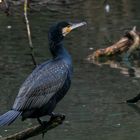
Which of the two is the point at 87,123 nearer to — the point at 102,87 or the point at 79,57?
the point at 102,87

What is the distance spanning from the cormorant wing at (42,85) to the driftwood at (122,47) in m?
6.82

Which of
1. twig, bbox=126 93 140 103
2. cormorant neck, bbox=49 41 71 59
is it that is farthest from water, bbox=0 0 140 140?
cormorant neck, bbox=49 41 71 59

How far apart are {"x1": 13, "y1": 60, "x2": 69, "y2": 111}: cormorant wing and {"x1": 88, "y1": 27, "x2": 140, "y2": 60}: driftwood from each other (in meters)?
6.82

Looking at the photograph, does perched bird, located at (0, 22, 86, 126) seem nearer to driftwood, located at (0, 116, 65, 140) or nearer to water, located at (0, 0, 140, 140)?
driftwood, located at (0, 116, 65, 140)

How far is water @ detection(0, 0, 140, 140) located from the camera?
9891 mm

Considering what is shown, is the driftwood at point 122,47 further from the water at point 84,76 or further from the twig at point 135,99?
the twig at point 135,99

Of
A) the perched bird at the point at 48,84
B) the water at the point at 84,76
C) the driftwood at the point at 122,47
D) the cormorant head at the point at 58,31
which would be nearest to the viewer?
the perched bird at the point at 48,84

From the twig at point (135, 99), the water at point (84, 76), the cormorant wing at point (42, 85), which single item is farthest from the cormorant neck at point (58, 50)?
the twig at point (135, 99)

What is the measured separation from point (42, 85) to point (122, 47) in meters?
7.20

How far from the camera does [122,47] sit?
47.6ft

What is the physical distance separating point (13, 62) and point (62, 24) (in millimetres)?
6530

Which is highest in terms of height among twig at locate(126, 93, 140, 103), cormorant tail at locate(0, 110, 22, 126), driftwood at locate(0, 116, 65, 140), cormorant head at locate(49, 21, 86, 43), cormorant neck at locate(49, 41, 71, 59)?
cormorant head at locate(49, 21, 86, 43)

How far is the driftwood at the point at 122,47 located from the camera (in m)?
14.4

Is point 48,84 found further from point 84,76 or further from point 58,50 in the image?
point 84,76
